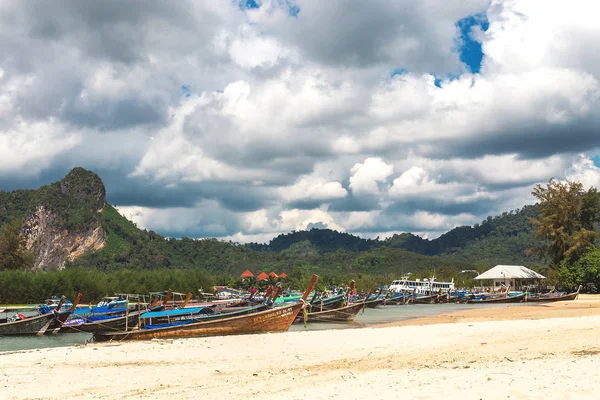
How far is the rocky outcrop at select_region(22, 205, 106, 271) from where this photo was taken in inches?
5807

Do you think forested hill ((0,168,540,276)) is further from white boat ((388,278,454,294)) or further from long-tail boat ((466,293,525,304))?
long-tail boat ((466,293,525,304))

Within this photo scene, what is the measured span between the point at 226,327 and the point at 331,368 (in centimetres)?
1453

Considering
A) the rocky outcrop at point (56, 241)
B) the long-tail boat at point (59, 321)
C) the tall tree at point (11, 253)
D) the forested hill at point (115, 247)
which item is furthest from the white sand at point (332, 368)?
the rocky outcrop at point (56, 241)

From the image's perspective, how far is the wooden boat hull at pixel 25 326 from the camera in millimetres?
32281

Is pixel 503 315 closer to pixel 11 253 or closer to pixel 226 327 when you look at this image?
pixel 226 327

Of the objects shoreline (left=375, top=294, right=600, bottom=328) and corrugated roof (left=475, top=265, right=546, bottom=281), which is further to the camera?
corrugated roof (left=475, top=265, right=546, bottom=281)

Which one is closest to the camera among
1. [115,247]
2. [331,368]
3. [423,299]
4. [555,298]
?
[331,368]

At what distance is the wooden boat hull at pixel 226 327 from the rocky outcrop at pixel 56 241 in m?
132

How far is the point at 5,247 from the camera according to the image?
280 feet

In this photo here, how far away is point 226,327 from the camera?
26.8 m

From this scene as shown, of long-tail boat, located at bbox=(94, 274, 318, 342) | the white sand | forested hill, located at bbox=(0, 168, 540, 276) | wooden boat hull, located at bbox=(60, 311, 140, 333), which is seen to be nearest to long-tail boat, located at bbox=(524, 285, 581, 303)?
long-tail boat, located at bbox=(94, 274, 318, 342)

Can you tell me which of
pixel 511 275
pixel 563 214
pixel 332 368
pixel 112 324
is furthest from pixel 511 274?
pixel 332 368

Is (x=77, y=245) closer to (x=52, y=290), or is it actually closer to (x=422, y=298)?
(x=52, y=290)

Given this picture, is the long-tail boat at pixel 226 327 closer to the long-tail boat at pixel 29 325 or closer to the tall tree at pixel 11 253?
the long-tail boat at pixel 29 325
